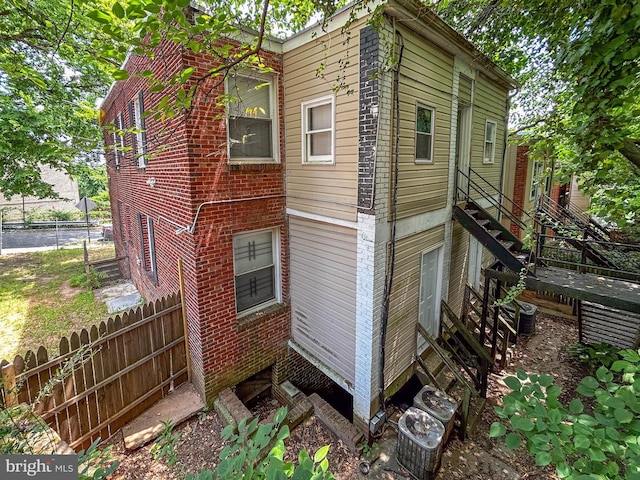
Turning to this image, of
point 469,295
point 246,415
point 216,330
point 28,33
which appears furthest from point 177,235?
point 28,33

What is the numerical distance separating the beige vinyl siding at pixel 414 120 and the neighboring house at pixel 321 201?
0.12 feet

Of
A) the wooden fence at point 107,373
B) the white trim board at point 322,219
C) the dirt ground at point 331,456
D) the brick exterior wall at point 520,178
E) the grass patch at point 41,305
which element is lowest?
the dirt ground at point 331,456

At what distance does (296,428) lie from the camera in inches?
223

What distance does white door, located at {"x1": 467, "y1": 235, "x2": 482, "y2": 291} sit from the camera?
8.62 metres

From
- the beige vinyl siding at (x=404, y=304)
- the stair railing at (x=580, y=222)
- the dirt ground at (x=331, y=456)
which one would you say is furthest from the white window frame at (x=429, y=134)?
the dirt ground at (x=331, y=456)

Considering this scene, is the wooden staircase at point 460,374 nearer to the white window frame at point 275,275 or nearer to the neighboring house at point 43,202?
the white window frame at point 275,275

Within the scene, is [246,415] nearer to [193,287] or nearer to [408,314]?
[193,287]

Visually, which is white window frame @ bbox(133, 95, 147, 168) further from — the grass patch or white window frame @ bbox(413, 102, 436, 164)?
white window frame @ bbox(413, 102, 436, 164)

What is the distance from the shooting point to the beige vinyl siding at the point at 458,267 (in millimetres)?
7508

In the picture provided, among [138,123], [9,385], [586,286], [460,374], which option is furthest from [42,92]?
[586,286]

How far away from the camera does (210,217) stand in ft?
18.0

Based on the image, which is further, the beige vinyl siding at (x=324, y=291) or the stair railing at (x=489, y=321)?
the stair railing at (x=489, y=321)

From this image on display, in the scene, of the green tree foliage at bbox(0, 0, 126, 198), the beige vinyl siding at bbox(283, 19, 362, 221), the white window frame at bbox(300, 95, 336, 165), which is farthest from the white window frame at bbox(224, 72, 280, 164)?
the green tree foliage at bbox(0, 0, 126, 198)

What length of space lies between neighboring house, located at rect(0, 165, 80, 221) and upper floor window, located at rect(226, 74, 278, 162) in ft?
97.8
